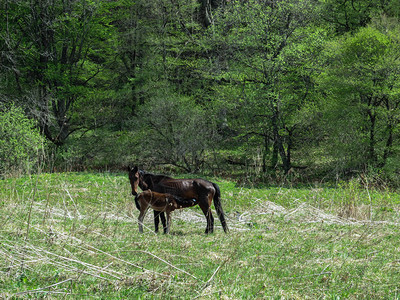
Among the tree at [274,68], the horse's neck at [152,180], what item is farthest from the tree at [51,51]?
the horse's neck at [152,180]

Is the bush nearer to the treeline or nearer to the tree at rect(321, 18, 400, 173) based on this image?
the treeline

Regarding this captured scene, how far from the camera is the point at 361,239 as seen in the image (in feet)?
22.0

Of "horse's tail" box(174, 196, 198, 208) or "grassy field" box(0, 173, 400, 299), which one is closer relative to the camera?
"grassy field" box(0, 173, 400, 299)

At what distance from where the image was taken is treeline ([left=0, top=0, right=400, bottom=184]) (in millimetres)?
20547

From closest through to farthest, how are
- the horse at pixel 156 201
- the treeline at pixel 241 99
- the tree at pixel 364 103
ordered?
the horse at pixel 156 201 < the tree at pixel 364 103 < the treeline at pixel 241 99

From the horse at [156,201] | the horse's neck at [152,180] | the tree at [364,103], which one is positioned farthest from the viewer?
the tree at [364,103]

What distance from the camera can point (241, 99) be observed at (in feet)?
74.4

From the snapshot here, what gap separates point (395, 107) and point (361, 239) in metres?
16.0

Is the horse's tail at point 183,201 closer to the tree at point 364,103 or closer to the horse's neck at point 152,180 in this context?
the horse's neck at point 152,180

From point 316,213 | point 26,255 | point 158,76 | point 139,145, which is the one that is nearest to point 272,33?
point 139,145

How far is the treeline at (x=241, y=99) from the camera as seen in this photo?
20547 mm

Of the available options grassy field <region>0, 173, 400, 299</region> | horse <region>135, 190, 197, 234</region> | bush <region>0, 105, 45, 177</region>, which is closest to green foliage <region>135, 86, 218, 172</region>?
bush <region>0, 105, 45, 177</region>

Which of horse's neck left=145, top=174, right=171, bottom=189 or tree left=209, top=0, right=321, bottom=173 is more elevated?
tree left=209, top=0, right=321, bottom=173

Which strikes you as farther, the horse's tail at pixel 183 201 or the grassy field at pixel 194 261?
the horse's tail at pixel 183 201
